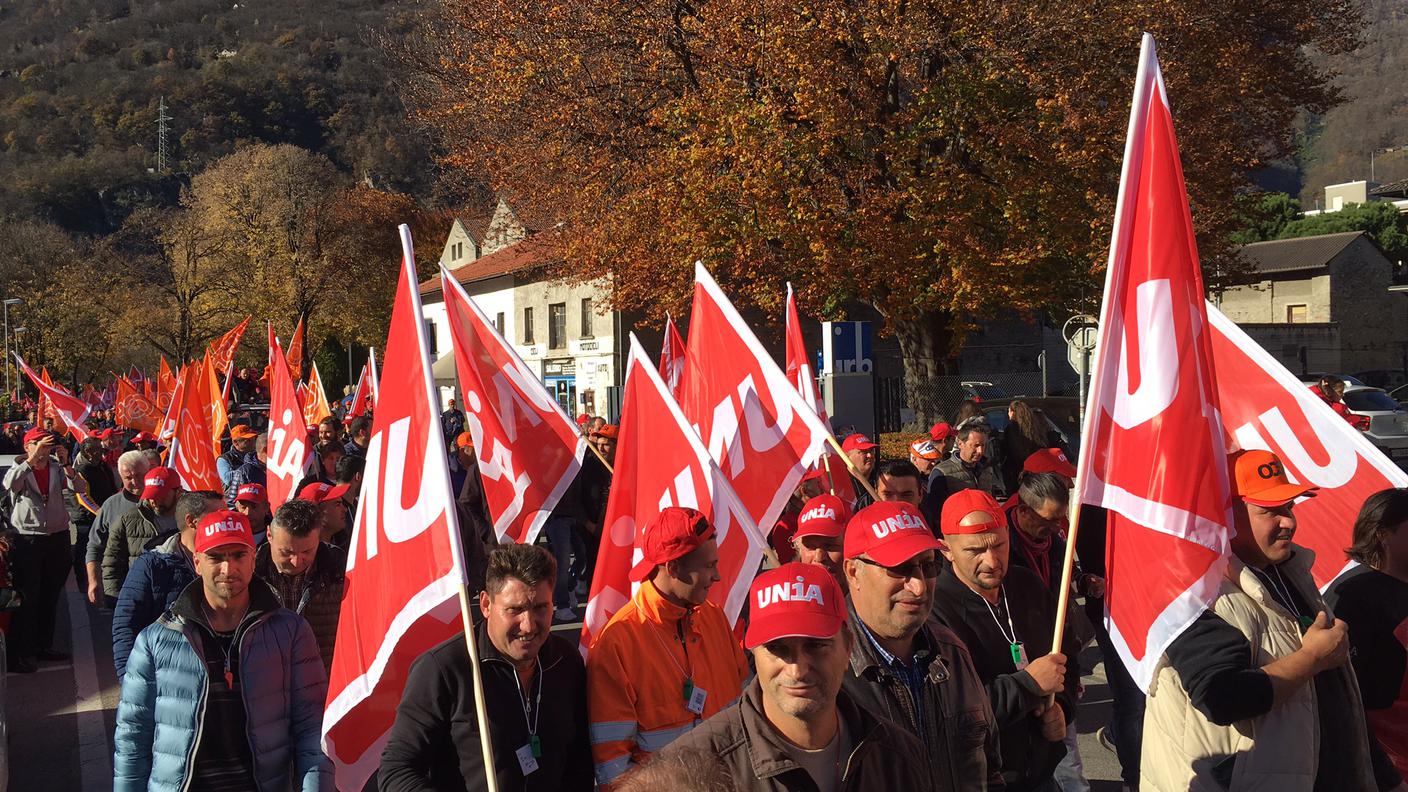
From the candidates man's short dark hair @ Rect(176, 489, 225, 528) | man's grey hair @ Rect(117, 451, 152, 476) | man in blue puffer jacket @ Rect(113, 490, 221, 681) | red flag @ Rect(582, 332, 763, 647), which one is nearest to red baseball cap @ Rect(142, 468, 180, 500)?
man's grey hair @ Rect(117, 451, 152, 476)

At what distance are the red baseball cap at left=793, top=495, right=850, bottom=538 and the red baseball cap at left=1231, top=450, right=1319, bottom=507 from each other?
1506mm

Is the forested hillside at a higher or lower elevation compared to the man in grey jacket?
Result: higher

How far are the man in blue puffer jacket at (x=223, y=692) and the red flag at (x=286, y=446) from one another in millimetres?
4489

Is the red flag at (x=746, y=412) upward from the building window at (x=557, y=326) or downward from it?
downward

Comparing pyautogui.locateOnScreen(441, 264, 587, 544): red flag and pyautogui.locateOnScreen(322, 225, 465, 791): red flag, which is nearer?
pyautogui.locateOnScreen(322, 225, 465, 791): red flag

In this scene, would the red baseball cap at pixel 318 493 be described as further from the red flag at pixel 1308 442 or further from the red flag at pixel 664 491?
the red flag at pixel 1308 442

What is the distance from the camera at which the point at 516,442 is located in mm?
6223

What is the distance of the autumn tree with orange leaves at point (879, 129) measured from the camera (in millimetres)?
19531

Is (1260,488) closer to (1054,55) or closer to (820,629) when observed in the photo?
(820,629)

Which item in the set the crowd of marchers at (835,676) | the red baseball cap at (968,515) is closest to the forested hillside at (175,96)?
the crowd of marchers at (835,676)

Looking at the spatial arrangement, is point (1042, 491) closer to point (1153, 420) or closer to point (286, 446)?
point (1153, 420)

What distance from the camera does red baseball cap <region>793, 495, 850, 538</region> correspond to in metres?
4.75

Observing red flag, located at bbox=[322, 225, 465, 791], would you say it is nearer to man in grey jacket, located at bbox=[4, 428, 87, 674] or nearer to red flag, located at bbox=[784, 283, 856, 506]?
red flag, located at bbox=[784, 283, 856, 506]

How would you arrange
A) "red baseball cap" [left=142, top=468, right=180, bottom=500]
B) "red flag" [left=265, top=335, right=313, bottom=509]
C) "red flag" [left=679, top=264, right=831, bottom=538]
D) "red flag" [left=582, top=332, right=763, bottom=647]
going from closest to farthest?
"red flag" [left=582, top=332, right=763, bottom=647], "red flag" [left=679, top=264, right=831, bottom=538], "red baseball cap" [left=142, top=468, right=180, bottom=500], "red flag" [left=265, top=335, right=313, bottom=509]
